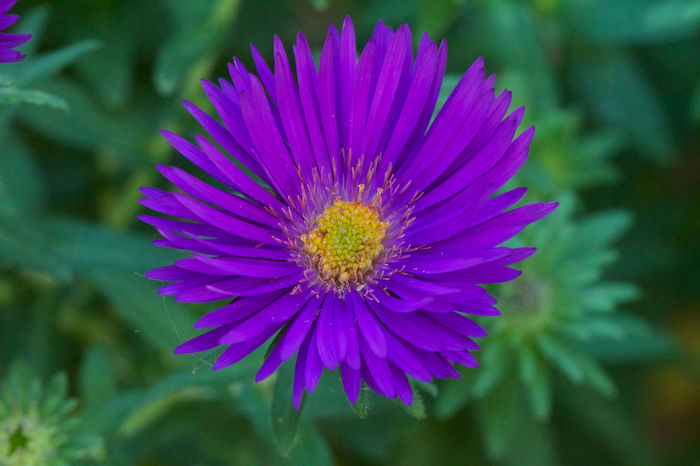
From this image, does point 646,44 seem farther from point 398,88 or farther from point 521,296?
point 398,88

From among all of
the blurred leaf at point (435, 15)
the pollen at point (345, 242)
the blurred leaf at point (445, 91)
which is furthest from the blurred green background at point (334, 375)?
the blurred leaf at point (445, 91)

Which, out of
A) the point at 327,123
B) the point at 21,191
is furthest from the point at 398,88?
the point at 21,191

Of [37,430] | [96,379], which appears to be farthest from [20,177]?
[37,430]

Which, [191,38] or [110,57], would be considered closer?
[191,38]

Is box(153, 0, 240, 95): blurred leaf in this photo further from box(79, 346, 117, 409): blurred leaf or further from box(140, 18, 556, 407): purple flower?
box(79, 346, 117, 409): blurred leaf

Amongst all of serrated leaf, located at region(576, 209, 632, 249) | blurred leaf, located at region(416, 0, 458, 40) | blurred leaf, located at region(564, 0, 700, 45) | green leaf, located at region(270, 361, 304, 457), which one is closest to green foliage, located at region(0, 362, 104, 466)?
green leaf, located at region(270, 361, 304, 457)

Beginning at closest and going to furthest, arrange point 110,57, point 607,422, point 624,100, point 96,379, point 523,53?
point 96,379, point 110,57, point 523,53, point 607,422, point 624,100

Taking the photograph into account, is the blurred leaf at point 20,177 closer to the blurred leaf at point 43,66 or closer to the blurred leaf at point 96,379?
the blurred leaf at point 43,66

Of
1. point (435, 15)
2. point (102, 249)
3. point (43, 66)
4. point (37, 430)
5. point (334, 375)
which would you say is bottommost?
point (334, 375)

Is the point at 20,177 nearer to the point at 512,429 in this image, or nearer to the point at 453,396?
the point at 453,396
